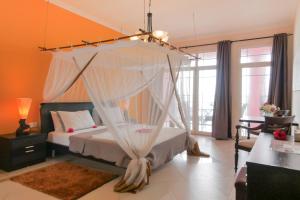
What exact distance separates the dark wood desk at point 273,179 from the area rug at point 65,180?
7.13 feet

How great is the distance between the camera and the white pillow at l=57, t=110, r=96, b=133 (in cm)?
423

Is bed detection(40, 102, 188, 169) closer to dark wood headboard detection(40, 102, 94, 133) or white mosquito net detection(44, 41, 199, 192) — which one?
dark wood headboard detection(40, 102, 94, 133)

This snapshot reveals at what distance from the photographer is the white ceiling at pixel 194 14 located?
4207 mm

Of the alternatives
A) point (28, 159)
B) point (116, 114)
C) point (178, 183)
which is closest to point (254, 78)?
point (178, 183)

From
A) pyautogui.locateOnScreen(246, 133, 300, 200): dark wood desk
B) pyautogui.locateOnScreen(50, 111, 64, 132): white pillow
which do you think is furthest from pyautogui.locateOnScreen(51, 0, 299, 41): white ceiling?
pyautogui.locateOnScreen(246, 133, 300, 200): dark wood desk

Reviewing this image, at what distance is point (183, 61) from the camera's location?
12.1ft

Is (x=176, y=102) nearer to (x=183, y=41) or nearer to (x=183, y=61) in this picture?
(x=183, y=61)

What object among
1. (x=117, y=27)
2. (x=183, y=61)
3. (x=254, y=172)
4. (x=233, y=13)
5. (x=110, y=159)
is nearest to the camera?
(x=254, y=172)

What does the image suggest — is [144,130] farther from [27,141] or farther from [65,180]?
[27,141]

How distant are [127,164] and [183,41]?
484 centimetres

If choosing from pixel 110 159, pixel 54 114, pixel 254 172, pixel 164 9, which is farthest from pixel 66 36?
pixel 254 172

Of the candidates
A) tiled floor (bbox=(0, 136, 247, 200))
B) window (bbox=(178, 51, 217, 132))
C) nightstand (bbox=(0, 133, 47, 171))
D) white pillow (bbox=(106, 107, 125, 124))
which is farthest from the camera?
window (bbox=(178, 51, 217, 132))

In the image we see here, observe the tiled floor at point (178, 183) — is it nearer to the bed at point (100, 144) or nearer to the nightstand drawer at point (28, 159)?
the nightstand drawer at point (28, 159)

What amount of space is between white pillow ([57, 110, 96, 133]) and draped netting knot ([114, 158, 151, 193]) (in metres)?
1.76
